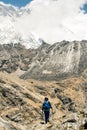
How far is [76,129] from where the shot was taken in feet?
126

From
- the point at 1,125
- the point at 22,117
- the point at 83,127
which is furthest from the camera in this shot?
the point at 22,117

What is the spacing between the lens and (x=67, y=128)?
130 ft

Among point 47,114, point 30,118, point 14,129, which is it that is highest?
point 47,114

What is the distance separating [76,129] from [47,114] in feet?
26.1

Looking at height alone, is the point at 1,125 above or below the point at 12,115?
above

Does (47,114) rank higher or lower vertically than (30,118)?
higher

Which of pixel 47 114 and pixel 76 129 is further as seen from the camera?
pixel 47 114

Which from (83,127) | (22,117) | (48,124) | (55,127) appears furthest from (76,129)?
(22,117)

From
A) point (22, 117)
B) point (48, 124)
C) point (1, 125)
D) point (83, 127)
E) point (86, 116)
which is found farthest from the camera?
point (22, 117)

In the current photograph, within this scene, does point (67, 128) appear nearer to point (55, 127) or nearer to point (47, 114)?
point (55, 127)

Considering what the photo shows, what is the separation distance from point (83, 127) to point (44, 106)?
8.83 metres

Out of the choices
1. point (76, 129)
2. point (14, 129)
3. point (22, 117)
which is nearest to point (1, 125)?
point (14, 129)

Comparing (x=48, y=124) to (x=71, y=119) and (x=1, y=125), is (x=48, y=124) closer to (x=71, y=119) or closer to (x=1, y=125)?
(x=71, y=119)

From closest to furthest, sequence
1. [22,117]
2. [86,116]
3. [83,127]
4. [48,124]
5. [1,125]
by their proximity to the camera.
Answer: [83,127] < [86,116] < [48,124] < [1,125] < [22,117]
